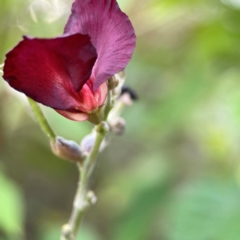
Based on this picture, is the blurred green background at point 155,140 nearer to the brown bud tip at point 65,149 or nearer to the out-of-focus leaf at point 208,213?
the out-of-focus leaf at point 208,213

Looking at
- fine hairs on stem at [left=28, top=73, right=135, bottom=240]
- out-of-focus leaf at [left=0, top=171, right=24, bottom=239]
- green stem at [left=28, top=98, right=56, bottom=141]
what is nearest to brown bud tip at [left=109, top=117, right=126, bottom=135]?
fine hairs on stem at [left=28, top=73, right=135, bottom=240]

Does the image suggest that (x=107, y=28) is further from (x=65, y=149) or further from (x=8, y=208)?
(x=8, y=208)

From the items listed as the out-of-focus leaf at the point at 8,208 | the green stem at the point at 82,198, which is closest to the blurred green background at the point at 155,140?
the out-of-focus leaf at the point at 8,208

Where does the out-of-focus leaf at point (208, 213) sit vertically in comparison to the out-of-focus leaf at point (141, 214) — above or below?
above

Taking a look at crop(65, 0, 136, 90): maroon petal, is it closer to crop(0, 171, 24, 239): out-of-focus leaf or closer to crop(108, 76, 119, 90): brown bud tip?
crop(108, 76, 119, 90): brown bud tip

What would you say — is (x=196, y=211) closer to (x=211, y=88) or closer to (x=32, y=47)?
(x=211, y=88)

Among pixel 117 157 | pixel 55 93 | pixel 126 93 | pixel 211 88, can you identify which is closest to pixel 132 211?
pixel 211 88

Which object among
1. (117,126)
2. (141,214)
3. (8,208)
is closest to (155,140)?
(141,214)
